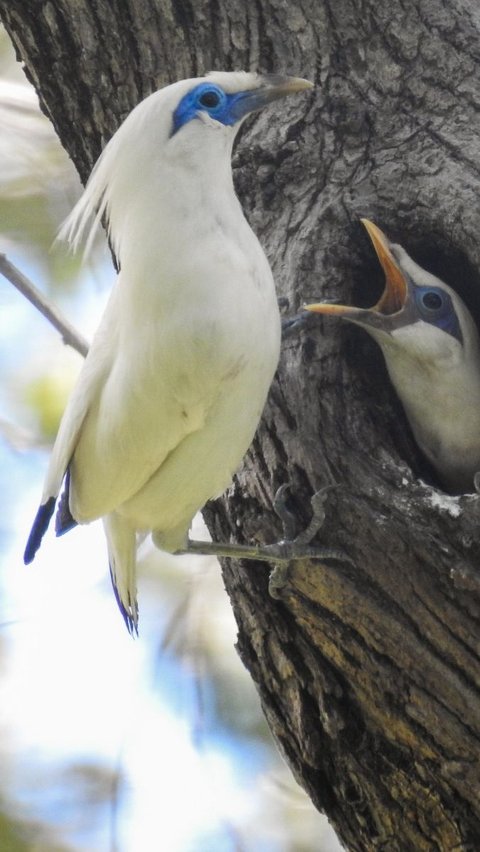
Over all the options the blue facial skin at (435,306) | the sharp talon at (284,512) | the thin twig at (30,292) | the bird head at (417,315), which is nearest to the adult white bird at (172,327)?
the sharp talon at (284,512)

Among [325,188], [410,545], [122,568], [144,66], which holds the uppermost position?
[144,66]

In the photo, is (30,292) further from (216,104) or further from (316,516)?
(316,516)

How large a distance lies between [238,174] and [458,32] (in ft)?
3.23

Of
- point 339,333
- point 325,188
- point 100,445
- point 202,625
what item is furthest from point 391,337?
point 202,625

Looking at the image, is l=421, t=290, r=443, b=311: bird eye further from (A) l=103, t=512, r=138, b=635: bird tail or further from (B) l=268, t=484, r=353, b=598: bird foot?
(A) l=103, t=512, r=138, b=635: bird tail

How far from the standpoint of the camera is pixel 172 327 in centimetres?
344

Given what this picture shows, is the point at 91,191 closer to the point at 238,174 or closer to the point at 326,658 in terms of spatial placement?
the point at 238,174

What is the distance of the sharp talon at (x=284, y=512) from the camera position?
362 centimetres

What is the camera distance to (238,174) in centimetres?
426

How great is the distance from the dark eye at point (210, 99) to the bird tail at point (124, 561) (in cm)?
148

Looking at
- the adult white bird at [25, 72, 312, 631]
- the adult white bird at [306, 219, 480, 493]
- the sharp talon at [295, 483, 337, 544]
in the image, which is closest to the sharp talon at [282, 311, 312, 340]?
the adult white bird at [306, 219, 480, 493]

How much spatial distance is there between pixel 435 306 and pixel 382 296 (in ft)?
0.68

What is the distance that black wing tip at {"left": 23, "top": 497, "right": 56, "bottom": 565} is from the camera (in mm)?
3842

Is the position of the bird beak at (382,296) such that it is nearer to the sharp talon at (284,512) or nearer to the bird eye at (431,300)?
the bird eye at (431,300)
